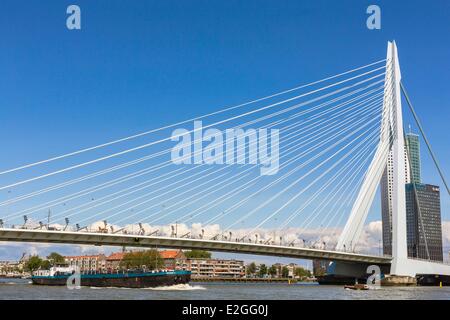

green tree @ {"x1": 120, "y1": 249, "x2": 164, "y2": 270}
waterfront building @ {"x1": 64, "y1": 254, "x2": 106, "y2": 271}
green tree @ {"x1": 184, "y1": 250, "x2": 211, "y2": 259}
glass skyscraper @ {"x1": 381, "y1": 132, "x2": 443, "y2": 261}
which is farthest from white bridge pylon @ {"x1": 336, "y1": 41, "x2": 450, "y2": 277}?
waterfront building @ {"x1": 64, "y1": 254, "x2": 106, "y2": 271}

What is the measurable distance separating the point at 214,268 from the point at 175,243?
309 feet

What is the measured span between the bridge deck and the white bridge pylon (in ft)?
11.6

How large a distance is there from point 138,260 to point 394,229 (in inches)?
2134

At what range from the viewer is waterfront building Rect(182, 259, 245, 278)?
432 feet

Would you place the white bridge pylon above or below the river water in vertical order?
above

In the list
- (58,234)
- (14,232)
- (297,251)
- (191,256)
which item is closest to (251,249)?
(297,251)

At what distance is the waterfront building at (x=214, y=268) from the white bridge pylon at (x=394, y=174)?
84181mm

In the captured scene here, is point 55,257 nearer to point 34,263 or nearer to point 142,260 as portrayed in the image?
point 34,263

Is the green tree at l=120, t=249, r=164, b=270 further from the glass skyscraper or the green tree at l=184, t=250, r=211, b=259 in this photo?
the glass skyscraper

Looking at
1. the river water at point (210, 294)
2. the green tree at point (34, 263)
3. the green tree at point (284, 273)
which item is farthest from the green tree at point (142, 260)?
the green tree at point (284, 273)

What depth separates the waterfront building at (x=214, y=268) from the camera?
13162cm
